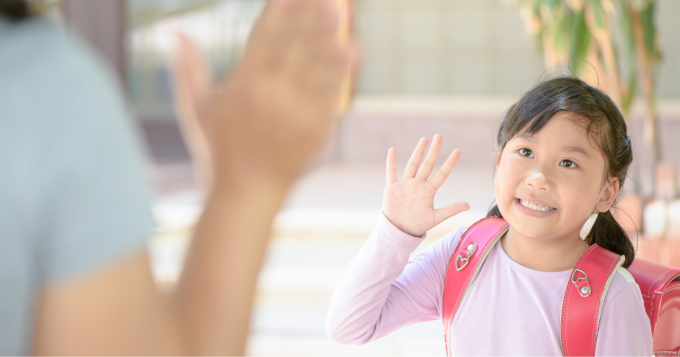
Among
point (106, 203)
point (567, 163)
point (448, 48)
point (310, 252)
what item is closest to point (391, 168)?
point (567, 163)

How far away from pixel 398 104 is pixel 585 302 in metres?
5.01

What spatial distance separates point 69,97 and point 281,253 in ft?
9.05

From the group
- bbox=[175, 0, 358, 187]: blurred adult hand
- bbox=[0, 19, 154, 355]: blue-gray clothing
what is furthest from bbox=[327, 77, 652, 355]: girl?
bbox=[0, 19, 154, 355]: blue-gray clothing

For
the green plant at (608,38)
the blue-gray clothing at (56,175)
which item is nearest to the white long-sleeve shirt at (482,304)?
the blue-gray clothing at (56,175)

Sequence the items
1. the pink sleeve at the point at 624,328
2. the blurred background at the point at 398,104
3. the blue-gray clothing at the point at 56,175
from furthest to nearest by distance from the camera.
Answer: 1. the blurred background at the point at 398,104
2. the pink sleeve at the point at 624,328
3. the blue-gray clothing at the point at 56,175

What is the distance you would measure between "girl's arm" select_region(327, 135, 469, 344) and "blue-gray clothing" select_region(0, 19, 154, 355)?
21.5 inches

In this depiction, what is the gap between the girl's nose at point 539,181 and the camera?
868mm

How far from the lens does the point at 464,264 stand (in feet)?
3.04

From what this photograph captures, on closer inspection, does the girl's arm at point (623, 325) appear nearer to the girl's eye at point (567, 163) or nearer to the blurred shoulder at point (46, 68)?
the girl's eye at point (567, 163)

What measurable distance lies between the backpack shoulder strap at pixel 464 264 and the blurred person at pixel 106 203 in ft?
1.77

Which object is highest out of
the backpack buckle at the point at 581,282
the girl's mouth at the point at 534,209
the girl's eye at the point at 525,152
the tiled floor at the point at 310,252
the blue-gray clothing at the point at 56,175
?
the blue-gray clothing at the point at 56,175

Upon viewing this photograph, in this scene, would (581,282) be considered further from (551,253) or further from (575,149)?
(575,149)

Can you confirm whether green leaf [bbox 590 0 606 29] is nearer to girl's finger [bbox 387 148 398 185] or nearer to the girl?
the girl

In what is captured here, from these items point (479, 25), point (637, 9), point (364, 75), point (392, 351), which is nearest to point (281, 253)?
point (392, 351)
